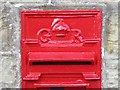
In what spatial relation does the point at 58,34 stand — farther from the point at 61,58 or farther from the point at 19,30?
the point at 19,30

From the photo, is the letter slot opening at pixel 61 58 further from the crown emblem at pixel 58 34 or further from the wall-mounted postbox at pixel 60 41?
the crown emblem at pixel 58 34

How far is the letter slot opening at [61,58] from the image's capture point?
2545 mm

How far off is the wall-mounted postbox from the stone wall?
57mm

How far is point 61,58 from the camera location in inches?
101

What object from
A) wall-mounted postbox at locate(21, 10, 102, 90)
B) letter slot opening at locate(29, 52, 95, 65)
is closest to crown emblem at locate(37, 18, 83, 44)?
wall-mounted postbox at locate(21, 10, 102, 90)

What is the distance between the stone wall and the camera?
8.64 ft

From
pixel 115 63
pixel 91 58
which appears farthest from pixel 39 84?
pixel 115 63

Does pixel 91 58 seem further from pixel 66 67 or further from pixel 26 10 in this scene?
pixel 26 10

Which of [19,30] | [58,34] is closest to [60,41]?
[58,34]

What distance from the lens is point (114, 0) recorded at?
266 cm

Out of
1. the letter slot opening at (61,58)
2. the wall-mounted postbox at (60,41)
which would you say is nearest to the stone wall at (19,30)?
the wall-mounted postbox at (60,41)

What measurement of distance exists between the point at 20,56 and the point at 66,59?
374 millimetres

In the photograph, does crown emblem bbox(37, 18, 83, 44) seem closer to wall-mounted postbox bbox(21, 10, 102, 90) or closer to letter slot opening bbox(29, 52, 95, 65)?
wall-mounted postbox bbox(21, 10, 102, 90)

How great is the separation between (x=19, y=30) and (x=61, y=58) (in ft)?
1.31
